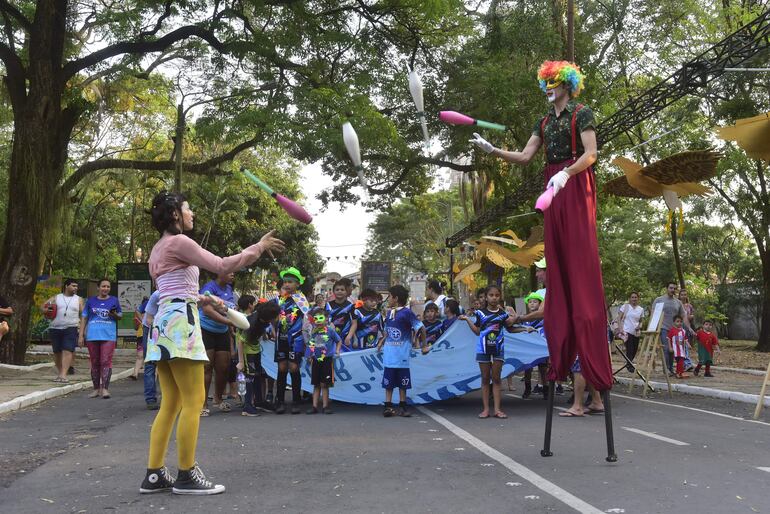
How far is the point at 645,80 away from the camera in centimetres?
2564

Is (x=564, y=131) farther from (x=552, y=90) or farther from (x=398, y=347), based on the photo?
(x=398, y=347)

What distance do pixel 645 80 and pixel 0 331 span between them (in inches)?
878

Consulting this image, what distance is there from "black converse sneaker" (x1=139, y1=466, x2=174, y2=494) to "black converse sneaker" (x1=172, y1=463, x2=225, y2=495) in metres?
0.09

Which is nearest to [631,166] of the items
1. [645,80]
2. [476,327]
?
[476,327]

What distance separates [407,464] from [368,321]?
18.2ft

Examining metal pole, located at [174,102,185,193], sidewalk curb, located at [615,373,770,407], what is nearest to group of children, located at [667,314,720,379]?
sidewalk curb, located at [615,373,770,407]

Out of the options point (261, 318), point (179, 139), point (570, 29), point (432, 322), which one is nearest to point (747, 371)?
point (570, 29)

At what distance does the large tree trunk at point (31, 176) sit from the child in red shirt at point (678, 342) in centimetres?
1372

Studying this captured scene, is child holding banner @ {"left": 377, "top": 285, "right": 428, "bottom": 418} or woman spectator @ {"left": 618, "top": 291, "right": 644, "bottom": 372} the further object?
woman spectator @ {"left": 618, "top": 291, "right": 644, "bottom": 372}

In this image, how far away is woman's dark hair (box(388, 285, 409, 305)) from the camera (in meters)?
10.2

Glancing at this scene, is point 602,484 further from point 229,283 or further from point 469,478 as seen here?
point 229,283

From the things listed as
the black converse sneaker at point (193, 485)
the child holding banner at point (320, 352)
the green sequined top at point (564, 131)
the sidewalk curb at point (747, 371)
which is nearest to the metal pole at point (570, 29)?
the sidewalk curb at point (747, 371)

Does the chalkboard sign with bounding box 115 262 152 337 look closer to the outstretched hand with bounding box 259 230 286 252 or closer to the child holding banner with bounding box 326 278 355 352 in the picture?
the child holding banner with bounding box 326 278 355 352

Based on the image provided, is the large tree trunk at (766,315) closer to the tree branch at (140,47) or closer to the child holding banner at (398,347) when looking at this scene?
the tree branch at (140,47)
